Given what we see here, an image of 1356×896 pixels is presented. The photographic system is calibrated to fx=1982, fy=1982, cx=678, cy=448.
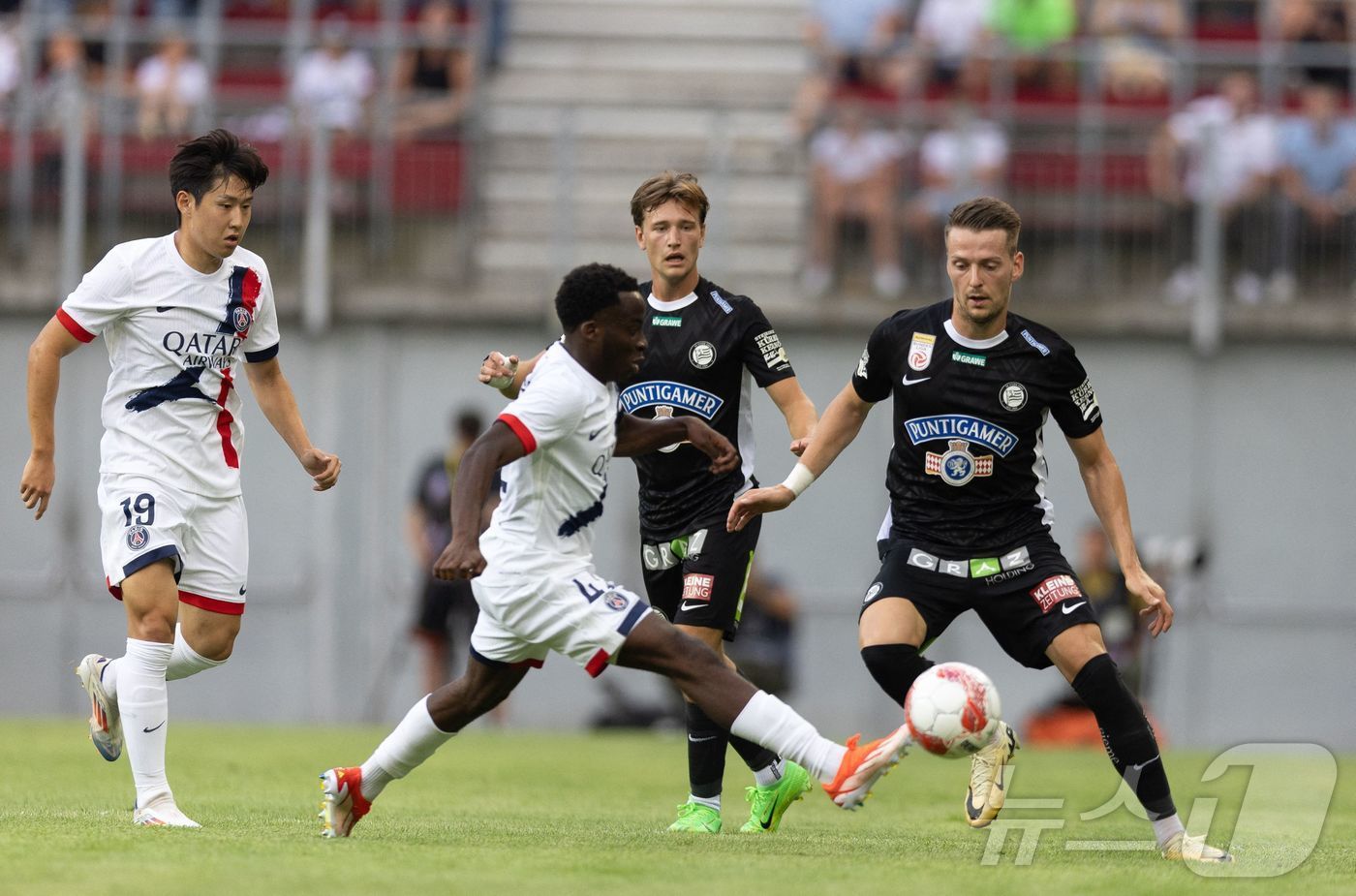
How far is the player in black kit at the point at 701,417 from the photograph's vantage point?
27.1 feet

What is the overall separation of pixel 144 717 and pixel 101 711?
602mm

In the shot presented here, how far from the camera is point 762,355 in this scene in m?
8.44

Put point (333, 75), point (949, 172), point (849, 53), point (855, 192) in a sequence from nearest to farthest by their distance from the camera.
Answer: point (949, 172), point (855, 192), point (333, 75), point (849, 53)

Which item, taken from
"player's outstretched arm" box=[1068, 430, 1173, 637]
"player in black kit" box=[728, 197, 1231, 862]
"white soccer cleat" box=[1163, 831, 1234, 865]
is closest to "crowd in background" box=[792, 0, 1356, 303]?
"player in black kit" box=[728, 197, 1231, 862]

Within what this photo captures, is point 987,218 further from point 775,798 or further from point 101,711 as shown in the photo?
point 101,711

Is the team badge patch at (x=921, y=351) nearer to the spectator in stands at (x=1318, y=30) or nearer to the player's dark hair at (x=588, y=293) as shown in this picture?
the player's dark hair at (x=588, y=293)

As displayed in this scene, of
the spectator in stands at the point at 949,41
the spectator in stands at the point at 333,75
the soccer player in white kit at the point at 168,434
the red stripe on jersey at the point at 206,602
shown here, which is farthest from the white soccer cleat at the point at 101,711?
the spectator in stands at the point at 949,41

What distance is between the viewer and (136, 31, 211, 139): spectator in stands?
1803 centimetres

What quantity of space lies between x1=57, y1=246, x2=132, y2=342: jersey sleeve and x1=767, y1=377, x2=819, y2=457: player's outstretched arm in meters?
2.64

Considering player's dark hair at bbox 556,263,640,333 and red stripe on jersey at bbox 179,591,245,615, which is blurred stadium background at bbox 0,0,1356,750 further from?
player's dark hair at bbox 556,263,640,333

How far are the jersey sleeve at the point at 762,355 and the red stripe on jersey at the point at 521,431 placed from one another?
195cm

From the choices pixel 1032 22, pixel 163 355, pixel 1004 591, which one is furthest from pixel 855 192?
pixel 163 355

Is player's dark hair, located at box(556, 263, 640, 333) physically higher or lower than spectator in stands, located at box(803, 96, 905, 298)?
lower

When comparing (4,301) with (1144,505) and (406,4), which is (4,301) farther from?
(1144,505)
